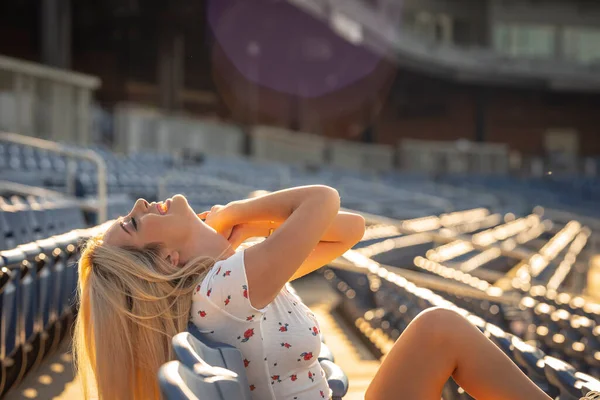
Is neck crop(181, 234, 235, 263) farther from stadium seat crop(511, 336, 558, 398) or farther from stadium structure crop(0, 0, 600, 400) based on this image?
stadium seat crop(511, 336, 558, 398)

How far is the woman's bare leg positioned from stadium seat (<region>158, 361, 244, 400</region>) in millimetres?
699

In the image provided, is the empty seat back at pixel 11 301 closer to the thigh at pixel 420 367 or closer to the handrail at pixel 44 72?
the thigh at pixel 420 367

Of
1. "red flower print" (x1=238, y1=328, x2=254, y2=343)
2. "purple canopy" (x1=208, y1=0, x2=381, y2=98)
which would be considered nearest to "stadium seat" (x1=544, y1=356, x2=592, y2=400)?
"red flower print" (x1=238, y1=328, x2=254, y2=343)

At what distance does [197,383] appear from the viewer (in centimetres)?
112

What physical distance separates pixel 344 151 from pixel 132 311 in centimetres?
1782

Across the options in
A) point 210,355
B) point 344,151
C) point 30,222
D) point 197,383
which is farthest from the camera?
point 344,151

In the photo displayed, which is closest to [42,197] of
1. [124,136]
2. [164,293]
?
[164,293]

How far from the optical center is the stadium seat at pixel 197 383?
1.01 m

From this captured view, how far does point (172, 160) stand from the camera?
11.2 m

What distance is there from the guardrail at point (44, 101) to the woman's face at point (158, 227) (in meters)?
8.62

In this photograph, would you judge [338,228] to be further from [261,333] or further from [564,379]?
[564,379]

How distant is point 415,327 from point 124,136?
1100 centimetres

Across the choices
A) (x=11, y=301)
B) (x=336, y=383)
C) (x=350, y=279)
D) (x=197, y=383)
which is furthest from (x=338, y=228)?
(x=350, y=279)

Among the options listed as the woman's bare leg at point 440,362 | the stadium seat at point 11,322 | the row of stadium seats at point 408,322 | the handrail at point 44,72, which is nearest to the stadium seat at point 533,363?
the row of stadium seats at point 408,322
